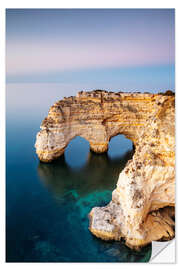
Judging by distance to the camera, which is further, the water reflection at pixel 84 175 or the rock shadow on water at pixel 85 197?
the water reflection at pixel 84 175

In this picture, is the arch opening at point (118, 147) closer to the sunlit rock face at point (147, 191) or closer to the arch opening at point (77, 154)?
the arch opening at point (77, 154)

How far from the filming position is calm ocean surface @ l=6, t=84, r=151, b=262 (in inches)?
243

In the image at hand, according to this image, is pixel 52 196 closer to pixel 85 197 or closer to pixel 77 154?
pixel 85 197

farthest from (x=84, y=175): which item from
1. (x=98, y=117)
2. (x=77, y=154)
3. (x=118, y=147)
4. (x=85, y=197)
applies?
(x=118, y=147)

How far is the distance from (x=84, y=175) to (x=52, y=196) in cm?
315

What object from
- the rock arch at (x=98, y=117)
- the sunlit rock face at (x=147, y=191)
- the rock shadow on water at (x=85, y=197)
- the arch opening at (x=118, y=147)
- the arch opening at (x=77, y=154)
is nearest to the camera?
the rock shadow on water at (x=85, y=197)

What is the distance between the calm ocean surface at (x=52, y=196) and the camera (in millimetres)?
6172

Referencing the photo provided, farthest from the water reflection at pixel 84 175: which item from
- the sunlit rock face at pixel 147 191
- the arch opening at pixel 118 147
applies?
the sunlit rock face at pixel 147 191

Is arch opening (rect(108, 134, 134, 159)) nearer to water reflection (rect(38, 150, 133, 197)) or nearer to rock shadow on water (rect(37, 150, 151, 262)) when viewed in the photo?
rock shadow on water (rect(37, 150, 151, 262))

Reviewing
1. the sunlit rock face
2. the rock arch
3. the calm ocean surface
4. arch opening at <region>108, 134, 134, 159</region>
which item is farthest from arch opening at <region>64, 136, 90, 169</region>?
the sunlit rock face

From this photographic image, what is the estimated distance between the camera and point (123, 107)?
15.7 meters
